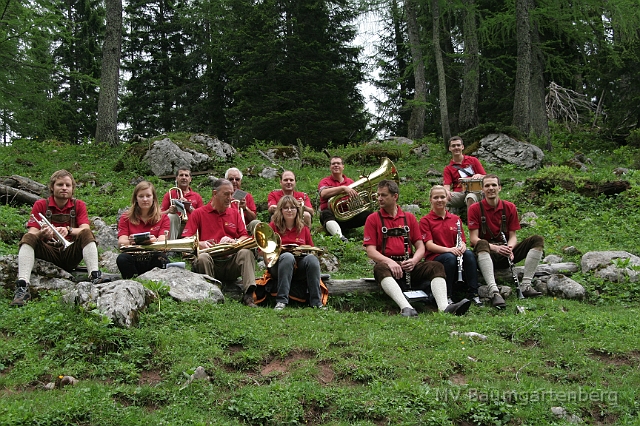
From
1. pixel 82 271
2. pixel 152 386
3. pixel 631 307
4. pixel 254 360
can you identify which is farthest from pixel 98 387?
pixel 631 307

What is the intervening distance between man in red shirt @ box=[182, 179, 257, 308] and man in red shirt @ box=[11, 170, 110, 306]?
1.11 metres

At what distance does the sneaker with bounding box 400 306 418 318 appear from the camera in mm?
6414

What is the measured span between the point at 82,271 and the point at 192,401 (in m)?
3.35

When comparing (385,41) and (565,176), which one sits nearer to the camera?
(565,176)

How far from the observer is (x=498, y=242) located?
7.68 meters

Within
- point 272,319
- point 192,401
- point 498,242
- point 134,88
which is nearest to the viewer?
point 192,401

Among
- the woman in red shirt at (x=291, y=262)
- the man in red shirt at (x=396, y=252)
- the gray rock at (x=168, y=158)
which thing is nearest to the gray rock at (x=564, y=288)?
the man in red shirt at (x=396, y=252)

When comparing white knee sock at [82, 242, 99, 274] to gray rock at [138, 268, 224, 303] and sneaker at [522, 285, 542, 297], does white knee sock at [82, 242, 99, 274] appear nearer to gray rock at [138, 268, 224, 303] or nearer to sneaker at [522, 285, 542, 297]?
gray rock at [138, 268, 224, 303]

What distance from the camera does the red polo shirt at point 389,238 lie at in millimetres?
7176

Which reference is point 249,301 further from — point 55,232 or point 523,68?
point 523,68

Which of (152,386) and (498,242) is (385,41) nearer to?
(498,242)

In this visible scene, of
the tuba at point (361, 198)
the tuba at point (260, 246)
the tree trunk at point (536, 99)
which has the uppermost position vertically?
the tree trunk at point (536, 99)

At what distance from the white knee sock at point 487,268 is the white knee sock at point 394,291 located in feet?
3.66

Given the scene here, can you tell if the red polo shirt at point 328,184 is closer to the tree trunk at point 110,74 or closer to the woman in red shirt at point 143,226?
the woman in red shirt at point 143,226
